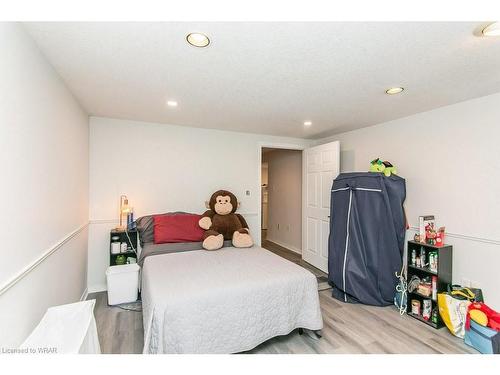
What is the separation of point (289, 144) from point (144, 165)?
7.80 feet

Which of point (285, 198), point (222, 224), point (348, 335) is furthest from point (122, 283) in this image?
point (285, 198)

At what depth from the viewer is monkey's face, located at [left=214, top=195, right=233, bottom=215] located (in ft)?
A: 10.7

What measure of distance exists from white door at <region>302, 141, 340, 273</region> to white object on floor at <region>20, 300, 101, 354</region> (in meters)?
3.14

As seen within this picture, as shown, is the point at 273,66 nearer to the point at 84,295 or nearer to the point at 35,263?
the point at 35,263

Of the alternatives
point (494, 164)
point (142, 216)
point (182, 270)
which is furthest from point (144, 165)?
point (494, 164)

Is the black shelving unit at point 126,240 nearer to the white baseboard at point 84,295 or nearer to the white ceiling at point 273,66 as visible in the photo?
the white baseboard at point 84,295

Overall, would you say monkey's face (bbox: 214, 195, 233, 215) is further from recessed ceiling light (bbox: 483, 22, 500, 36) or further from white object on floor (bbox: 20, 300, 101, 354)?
recessed ceiling light (bbox: 483, 22, 500, 36)

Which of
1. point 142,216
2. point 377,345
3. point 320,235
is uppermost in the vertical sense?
point 142,216

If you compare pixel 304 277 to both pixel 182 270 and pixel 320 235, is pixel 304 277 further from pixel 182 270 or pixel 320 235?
pixel 320 235

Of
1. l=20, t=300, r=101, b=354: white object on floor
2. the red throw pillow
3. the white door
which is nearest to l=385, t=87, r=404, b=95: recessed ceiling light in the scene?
the white door

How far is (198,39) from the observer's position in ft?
4.62

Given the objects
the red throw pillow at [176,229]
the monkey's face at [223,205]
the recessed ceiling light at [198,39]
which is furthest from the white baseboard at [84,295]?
the recessed ceiling light at [198,39]

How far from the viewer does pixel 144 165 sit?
3.23m

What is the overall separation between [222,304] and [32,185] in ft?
4.69
